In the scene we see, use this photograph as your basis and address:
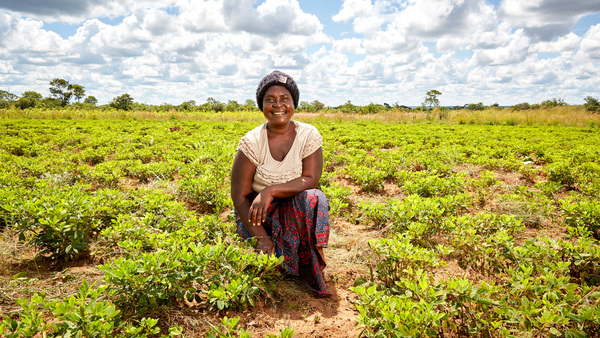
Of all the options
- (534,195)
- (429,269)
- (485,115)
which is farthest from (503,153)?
(485,115)

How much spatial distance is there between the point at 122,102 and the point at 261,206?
48.0 metres

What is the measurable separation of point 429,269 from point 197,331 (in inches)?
84.9

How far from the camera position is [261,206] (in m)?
2.55

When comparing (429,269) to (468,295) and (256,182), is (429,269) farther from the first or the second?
(256,182)

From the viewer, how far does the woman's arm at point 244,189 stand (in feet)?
8.79

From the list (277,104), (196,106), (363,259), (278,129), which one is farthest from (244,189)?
(196,106)

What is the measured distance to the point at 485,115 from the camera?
23328 mm

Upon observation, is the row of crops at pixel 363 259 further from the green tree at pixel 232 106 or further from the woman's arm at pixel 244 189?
the green tree at pixel 232 106

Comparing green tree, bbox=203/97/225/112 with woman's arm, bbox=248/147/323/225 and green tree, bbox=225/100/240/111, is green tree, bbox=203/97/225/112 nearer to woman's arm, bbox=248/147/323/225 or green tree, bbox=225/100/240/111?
green tree, bbox=225/100/240/111

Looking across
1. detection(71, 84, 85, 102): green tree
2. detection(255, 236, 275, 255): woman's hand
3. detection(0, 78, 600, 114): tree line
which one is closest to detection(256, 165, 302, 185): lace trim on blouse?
detection(255, 236, 275, 255): woman's hand

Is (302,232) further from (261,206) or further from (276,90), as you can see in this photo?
(276,90)

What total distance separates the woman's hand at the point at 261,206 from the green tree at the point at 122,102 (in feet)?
145

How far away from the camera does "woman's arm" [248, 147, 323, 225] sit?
256cm

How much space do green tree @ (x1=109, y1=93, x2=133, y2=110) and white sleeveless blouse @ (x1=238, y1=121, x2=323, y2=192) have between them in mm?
43869
